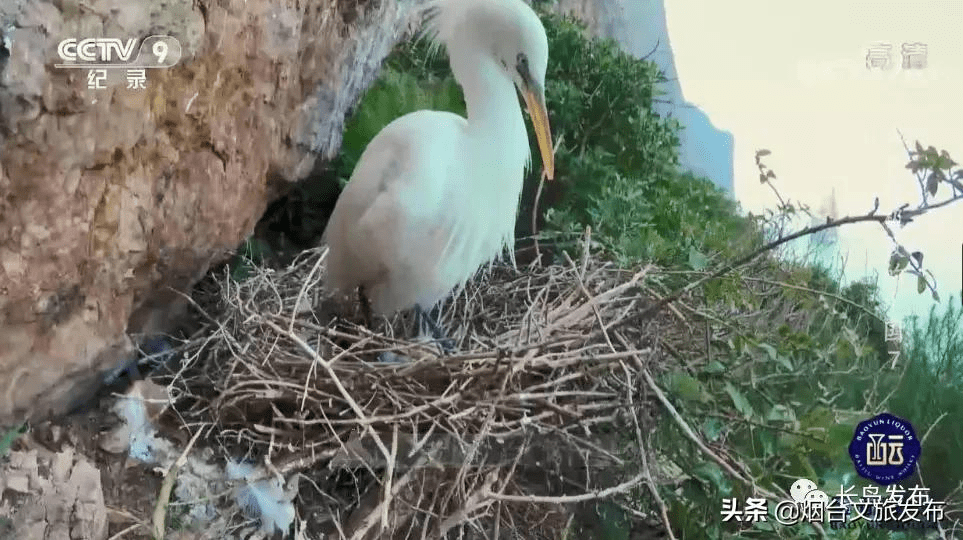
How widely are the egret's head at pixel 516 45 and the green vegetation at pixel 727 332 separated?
2 centimetres

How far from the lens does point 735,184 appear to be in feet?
2.66

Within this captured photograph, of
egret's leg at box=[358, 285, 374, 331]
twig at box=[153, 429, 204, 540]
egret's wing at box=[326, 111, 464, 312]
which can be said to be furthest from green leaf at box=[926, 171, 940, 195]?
twig at box=[153, 429, 204, 540]

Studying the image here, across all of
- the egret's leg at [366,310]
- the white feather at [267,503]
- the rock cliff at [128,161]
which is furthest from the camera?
the egret's leg at [366,310]

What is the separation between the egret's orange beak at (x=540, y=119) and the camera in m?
0.86

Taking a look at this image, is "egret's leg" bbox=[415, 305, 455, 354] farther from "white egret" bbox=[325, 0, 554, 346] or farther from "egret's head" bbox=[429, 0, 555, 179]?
"egret's head" bbox=[429, 0, 555, 179]

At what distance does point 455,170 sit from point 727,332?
36 cm

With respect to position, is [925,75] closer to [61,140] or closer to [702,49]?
[702,49]

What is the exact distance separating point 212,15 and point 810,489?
75 centimetres

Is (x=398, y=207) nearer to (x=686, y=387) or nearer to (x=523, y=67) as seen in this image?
(x=523, y=67)

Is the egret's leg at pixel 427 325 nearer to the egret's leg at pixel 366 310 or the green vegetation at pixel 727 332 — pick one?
the egret's leg at pixel 366 310

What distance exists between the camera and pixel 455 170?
897 millimetres

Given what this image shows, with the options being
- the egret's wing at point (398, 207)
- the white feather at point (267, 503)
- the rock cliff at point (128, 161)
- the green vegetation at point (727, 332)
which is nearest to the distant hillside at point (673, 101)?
the green vegetation at point (727, 332)

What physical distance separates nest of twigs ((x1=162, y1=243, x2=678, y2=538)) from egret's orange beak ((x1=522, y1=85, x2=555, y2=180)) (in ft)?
0.44

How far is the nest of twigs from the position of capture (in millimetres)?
768
